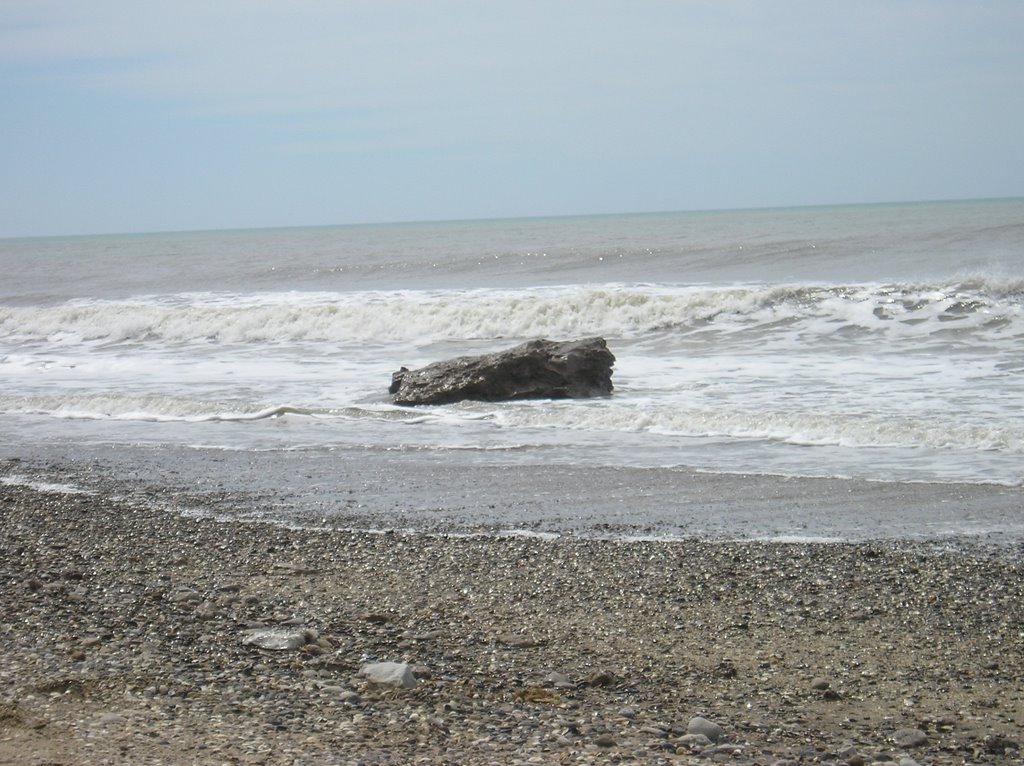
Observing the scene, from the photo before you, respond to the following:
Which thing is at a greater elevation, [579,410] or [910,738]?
[579,410]

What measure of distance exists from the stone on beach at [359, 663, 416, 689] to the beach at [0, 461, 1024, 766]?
0.07 feet

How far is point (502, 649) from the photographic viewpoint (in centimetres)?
467

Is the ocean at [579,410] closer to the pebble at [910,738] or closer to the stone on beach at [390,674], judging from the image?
the stone on beach at [390,674]

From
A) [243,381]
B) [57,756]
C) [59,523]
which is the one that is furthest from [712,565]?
[243,381]

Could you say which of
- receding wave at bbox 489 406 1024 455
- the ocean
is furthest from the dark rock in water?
receding wave at bbox 489 406 1024 455

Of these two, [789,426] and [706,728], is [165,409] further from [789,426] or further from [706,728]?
[706,728]

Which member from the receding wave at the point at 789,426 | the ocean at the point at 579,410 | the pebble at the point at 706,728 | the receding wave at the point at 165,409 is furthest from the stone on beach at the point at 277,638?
the receding wave at the point at 165,409

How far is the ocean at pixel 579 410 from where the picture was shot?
24.8ft

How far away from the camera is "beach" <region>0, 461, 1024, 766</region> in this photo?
3.65 meters

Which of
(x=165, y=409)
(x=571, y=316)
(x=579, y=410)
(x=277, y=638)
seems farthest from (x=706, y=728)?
(x=571, y=316)

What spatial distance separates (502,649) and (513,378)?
779 cm

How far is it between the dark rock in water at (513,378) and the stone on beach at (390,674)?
7.81 meters

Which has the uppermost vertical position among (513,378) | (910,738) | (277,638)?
(513,378)

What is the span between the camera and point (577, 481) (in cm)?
831
